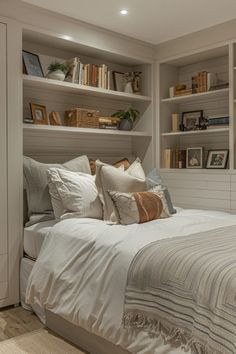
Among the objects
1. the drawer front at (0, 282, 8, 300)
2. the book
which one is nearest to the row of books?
the book

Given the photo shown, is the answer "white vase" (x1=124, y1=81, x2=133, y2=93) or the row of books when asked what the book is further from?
the row of books

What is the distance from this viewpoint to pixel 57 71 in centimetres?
320

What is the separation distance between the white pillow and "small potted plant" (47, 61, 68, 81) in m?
0.87

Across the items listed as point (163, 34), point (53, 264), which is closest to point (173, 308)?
point (53, 264)

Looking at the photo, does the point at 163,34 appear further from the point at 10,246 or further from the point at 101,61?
the point at 10,246

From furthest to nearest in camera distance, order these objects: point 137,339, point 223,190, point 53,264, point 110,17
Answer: point 223,190, point 110,17, point 53,264, point 137,339

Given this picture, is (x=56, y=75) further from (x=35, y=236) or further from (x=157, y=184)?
(x=35, y=236)

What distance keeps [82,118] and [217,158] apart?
4.55 ft

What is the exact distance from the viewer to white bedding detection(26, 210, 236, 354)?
1.88 metres

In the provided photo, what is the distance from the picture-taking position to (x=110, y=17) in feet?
10.3

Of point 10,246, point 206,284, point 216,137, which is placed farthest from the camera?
point 216,137

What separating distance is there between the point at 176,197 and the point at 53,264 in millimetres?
1832

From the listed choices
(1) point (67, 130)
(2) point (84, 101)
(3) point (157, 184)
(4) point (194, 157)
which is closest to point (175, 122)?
(4) point (194, 157)

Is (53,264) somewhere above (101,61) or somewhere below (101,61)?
below
